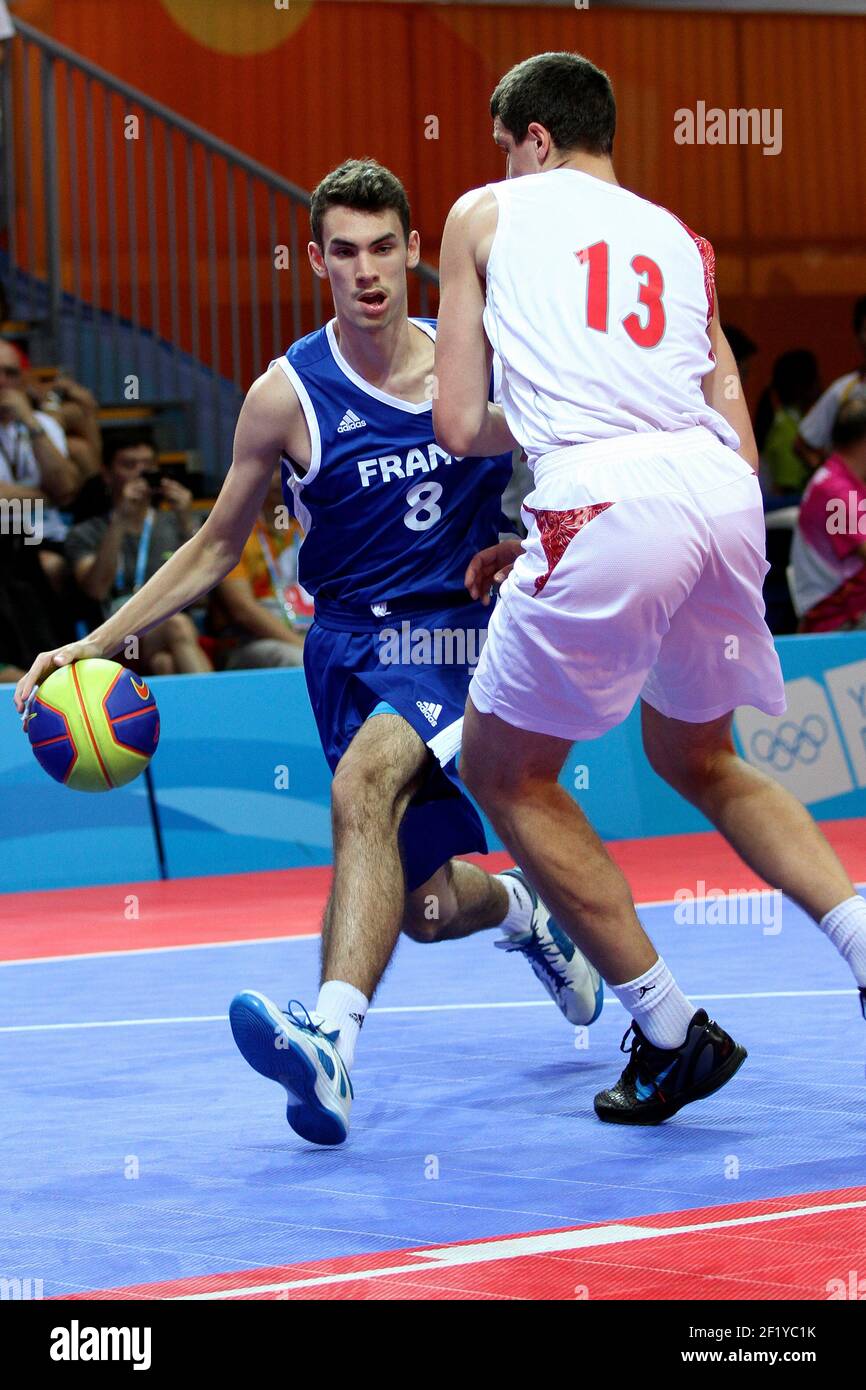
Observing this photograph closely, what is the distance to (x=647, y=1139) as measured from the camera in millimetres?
3930

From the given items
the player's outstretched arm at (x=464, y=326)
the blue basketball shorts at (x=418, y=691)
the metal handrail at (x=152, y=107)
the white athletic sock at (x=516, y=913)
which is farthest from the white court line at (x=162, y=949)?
the metal handrail at (x=152, y=107)

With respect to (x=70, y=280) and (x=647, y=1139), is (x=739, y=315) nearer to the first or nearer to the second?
(x=70, y=280)

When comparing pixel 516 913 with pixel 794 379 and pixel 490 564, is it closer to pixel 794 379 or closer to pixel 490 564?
pixel 490 564

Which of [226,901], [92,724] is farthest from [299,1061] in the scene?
[226,901]

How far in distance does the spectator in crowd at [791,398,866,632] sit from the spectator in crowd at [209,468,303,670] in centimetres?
278

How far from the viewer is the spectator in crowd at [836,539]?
10219 mm

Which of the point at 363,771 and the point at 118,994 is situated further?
the point at 118,994

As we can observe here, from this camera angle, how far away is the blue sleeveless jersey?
15.0ft

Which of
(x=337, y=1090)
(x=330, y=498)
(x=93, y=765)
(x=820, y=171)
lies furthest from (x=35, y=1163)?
(x=820, y=171)

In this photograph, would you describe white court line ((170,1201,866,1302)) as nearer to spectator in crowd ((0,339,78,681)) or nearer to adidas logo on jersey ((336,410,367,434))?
adidas logo on jersey ((336,410,367,434))

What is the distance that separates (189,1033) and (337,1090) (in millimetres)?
1568

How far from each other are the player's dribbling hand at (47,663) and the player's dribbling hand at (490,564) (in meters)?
0.89

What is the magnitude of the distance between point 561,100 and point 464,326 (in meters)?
0.51

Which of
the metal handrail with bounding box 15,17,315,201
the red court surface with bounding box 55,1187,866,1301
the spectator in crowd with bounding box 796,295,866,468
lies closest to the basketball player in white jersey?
the red court surface with bounding box 55,1187,866,1301
